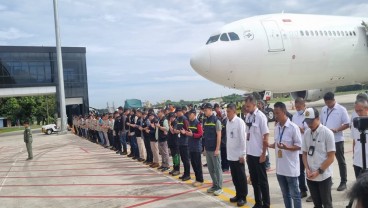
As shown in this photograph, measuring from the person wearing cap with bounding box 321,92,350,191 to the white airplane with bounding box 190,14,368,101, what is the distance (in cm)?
954

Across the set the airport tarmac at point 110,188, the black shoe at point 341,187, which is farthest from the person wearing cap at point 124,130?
the black shoe at point 341,187

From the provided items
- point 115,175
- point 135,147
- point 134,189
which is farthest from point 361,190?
point 135,147

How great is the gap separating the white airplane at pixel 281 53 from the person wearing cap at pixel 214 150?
8888mm

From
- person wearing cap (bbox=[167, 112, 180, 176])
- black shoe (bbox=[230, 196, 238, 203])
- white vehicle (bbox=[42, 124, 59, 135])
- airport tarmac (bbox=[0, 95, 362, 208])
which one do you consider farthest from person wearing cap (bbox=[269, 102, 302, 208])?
white vehicle (bbox=[42, 124, 59, 135])

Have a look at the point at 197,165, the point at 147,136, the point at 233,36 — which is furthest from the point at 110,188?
the point at 233,36

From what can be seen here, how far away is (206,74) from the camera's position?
16.7 metres

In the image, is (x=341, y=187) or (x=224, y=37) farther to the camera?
(x=224, y=37)

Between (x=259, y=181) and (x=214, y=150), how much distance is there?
1.59 metres

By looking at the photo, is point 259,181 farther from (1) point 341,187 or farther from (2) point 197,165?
(2) point 197,165

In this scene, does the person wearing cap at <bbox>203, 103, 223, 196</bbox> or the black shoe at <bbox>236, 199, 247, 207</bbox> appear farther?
the person wearing cap at <bbox>203, 103, 223, 196</bbox>

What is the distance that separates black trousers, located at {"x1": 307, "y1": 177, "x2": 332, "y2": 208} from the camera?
507 centimetres

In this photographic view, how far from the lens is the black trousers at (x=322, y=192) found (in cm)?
507

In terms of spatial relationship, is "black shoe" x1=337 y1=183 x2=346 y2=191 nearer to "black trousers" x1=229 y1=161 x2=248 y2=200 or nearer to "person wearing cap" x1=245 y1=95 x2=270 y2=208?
"person wearing cap" x1=245 y1=95 x2=270 y2=208

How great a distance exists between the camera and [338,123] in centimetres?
707
